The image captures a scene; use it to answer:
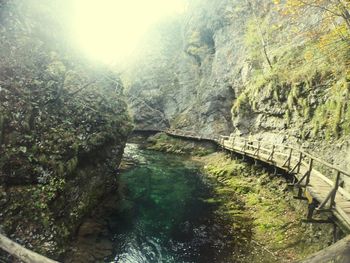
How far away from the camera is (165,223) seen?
16.2 metres

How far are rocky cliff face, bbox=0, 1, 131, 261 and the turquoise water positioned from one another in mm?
2058

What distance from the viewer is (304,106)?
21406mm

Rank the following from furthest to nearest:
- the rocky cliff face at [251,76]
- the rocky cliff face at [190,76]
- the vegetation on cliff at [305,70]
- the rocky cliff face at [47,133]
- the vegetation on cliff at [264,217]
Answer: the rocky cliff face at [190,76] → the rocky cliff face at [251,76] → the vegetation on cliff at [305,70] → the vegetation on cliff at [264,217] → the rocky cliff face at [47,133]

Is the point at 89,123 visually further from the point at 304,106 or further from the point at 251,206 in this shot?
the point at 304,106

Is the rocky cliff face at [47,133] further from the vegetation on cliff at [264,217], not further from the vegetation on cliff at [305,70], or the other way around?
the vegetation on cliff at [305,70]

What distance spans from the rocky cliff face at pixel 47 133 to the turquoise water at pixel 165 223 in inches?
81.0

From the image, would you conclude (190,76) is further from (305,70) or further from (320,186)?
(320,186)

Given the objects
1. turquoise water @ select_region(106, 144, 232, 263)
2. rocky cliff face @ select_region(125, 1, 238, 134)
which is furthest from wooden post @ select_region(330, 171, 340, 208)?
rocky cliff face @ select_region(125, 1, 238, 134)

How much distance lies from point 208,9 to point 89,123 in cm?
4810

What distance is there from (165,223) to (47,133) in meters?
7.80

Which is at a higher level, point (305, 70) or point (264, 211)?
point (305, 70)

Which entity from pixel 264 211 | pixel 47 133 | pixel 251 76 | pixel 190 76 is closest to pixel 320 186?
pixel 264 211

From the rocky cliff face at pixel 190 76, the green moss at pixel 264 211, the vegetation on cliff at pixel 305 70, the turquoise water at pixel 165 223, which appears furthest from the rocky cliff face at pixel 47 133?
the rocky cliff face at pixel 190 76

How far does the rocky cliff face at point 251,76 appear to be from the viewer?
62.1 ft
